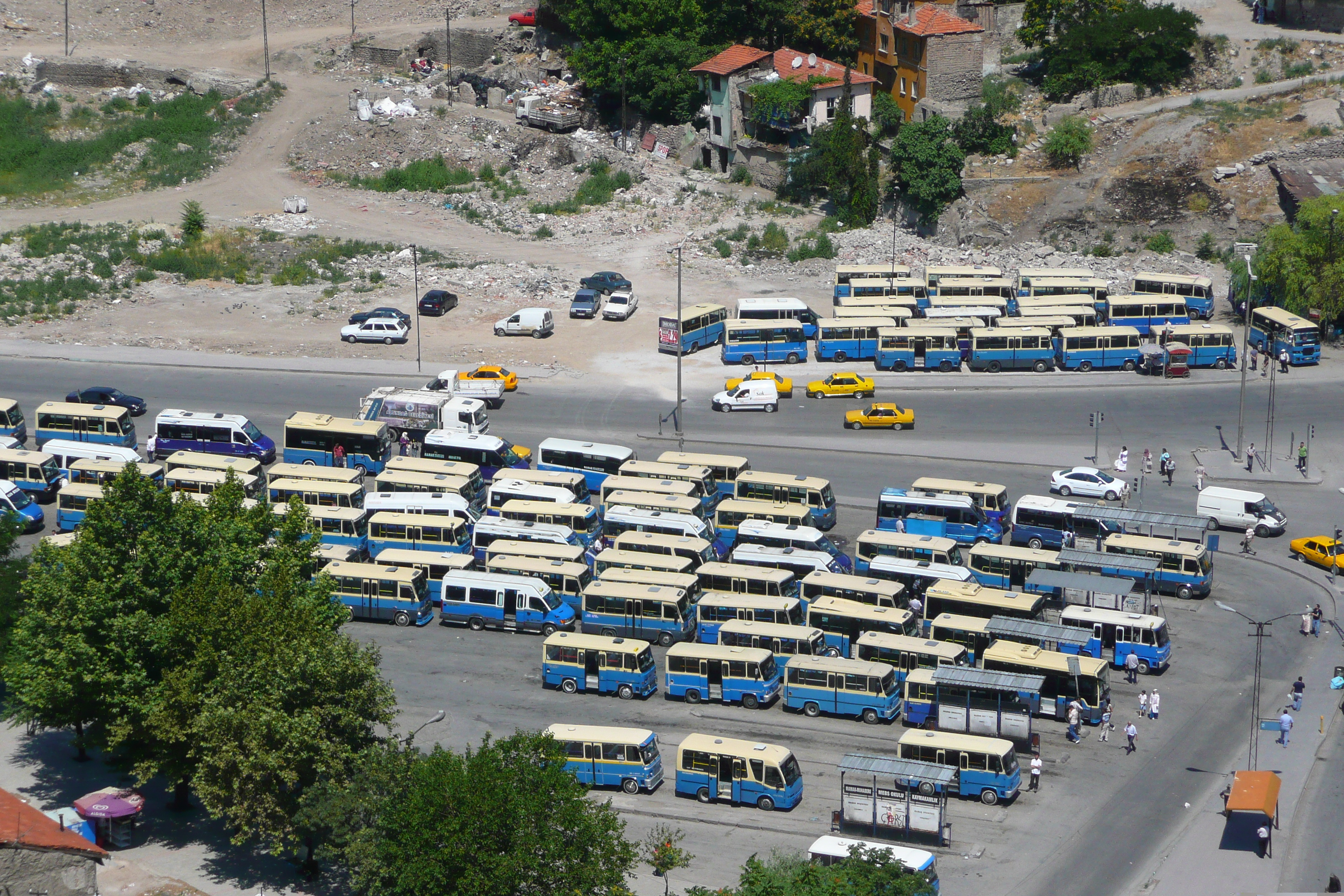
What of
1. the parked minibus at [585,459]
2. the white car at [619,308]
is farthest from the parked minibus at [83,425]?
the white car at [619,308]

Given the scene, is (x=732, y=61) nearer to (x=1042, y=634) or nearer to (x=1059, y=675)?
Result: (x=1042, y=634)

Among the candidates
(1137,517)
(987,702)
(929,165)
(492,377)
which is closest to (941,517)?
(1137,517)

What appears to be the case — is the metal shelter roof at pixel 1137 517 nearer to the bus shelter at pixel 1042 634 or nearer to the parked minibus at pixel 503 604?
the bus shelter at pixel 1042 634

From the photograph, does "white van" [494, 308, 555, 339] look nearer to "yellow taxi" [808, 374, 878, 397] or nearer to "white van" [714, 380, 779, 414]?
"white van" [714, 380, 779, 414]

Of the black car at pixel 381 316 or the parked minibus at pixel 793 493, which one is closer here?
the parked minibus at pixel 793 493

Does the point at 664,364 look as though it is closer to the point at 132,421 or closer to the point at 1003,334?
the point at 1003,334

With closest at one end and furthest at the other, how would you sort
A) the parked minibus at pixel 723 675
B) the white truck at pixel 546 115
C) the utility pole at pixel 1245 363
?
the parked minibus at pixel 723 675
the utility pole at pixel 1245 363
the white truck at pixel 546 115

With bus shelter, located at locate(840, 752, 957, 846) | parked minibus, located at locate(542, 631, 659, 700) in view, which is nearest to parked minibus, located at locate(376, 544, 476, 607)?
parked minibus, located at locate(542, 631, 659, 700)
